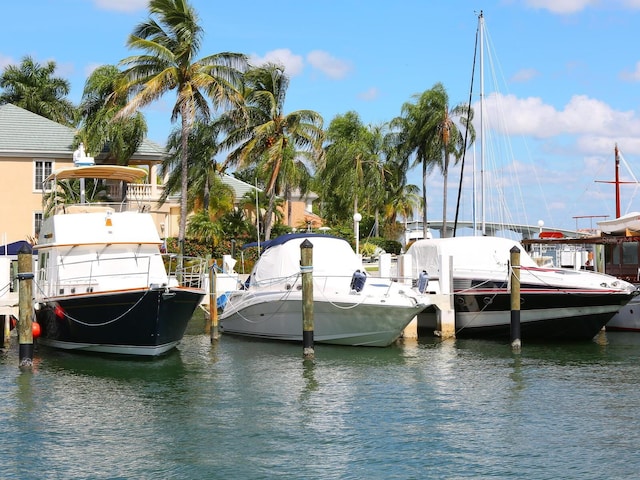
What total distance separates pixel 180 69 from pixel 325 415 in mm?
31301

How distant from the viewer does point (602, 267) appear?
32781 mm

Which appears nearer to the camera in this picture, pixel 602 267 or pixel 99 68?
pixel 602 267

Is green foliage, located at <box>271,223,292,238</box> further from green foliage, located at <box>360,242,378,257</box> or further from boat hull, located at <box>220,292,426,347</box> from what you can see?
boat hull, located at <box>220,292,426,347</box>

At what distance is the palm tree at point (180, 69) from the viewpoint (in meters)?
45.6

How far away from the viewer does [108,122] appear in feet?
155

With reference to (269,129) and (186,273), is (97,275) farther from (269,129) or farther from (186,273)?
(269,129)

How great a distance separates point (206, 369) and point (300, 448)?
7.99m

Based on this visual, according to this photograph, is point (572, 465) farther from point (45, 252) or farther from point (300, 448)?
point (45, 252)

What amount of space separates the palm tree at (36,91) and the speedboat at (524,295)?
4217 centimetres

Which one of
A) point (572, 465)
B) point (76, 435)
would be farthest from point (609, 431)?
point (76, 435)

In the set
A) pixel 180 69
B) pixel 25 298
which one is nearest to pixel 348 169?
pixel 180 69

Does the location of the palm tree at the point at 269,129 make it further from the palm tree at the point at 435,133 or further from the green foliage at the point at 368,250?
the palm tree at the point at 435,133

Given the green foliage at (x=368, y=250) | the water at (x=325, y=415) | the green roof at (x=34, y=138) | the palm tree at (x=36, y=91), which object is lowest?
the water at (x=325, y=415)

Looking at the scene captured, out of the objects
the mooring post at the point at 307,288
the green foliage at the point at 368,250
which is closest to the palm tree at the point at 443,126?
the green foliage at the point at 368,250
